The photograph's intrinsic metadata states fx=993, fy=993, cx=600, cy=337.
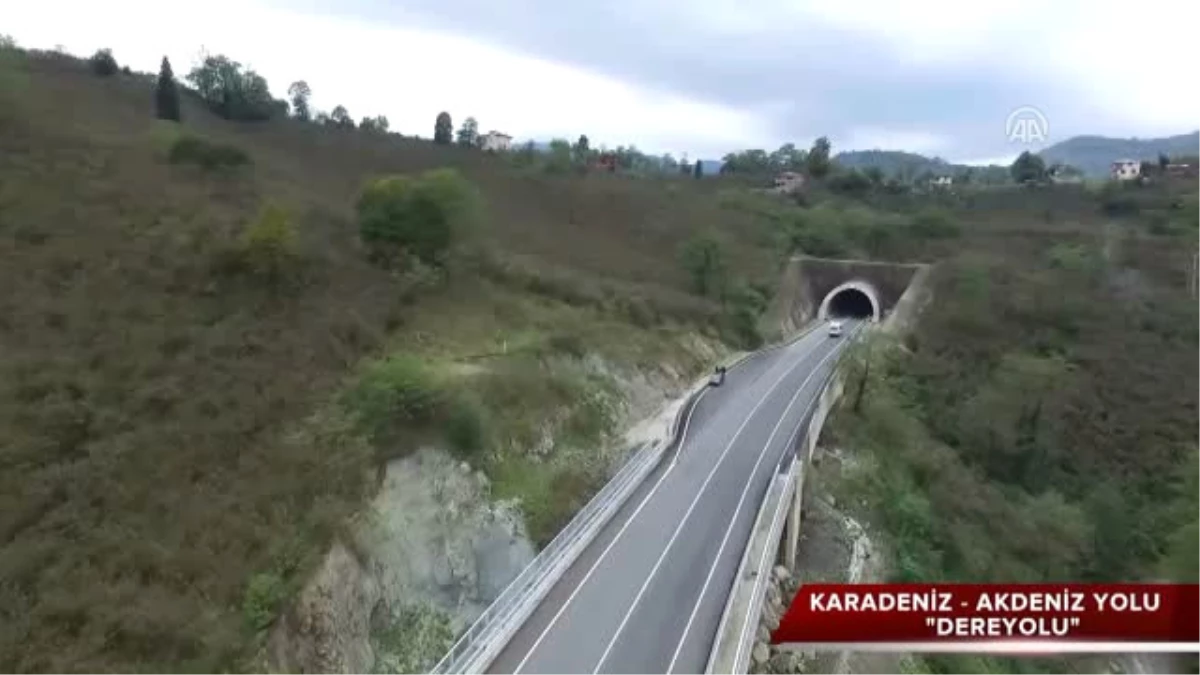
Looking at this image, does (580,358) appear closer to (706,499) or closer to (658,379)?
(658,379)

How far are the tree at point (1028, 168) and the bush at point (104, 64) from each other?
11969 centimetres

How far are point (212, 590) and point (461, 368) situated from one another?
13649mm

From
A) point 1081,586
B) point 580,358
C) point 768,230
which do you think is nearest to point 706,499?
point 580,358

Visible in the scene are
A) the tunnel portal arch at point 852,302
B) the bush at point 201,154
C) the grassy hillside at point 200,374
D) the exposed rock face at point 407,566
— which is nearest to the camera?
the grassy hillside at point 200,374

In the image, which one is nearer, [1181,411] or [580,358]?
[580,358]

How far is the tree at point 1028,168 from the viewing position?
145938 mm

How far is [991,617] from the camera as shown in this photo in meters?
12.9

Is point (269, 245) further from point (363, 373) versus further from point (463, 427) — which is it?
point (463, 427)

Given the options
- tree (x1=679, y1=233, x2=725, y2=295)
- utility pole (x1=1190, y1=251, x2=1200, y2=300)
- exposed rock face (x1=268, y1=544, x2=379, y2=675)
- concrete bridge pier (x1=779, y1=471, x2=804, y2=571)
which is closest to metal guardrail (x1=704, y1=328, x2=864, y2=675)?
concrete bridge pier (x1=779, y1=471, x2=804, y2=571)

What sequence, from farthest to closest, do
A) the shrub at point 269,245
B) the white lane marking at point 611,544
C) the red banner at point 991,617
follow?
the shrub at point 269,245 → the white lane marking at point 611,544 → the red banner at point 991,617

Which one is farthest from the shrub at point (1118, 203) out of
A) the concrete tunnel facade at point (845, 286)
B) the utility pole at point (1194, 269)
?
the concrete tunnel facade at point (845, 286)

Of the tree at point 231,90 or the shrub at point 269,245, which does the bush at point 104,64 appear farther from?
the shrub at point 269,245

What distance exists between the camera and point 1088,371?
2613 inches

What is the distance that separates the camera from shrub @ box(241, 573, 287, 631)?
22.1 metres
